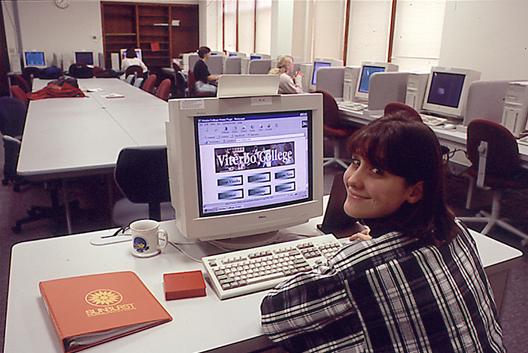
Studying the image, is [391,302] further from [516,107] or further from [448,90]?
[448,90]

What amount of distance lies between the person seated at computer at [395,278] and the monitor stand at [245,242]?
0.42 metres

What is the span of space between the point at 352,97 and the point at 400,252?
174 inches

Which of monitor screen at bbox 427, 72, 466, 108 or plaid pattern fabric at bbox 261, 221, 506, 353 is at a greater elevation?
monitor screen at bbox 427, 72, 466, 108

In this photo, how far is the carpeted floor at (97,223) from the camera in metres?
2.31

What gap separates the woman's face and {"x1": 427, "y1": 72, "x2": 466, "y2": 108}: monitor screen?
3198 millimetres

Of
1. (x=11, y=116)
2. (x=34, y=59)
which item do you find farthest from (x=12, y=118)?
(x=34, y=59)

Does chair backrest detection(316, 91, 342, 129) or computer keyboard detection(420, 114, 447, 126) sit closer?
computer keyboard detection(420, 114, 447, 126)

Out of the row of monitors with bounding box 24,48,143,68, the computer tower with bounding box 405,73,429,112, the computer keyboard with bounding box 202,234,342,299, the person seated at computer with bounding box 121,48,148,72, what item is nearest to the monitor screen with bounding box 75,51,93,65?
the row of monitors with bounding box 24,48,143,68

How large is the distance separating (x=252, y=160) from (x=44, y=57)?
9973mm

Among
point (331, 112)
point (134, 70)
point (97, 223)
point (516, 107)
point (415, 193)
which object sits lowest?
point (97, 223)

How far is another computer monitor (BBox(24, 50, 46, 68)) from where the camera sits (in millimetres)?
9492

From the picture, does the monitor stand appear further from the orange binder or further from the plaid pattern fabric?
the plaid pattern fabric

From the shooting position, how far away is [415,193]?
922mm

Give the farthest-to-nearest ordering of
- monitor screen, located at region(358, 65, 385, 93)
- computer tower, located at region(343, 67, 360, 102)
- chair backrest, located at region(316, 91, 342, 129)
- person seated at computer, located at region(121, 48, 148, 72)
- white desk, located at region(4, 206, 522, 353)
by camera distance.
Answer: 1. person seated at computer, located at region(121, 48, 148, 72)
2. computer tower, located at region(343, 67, 360, 102)
3. monitor screen, located at region(358, 65, 385, 93)
4. chair backrest, located at region(316, 91, 342, 129)
5. white desk, located at region(4, 206, 522, 353)
